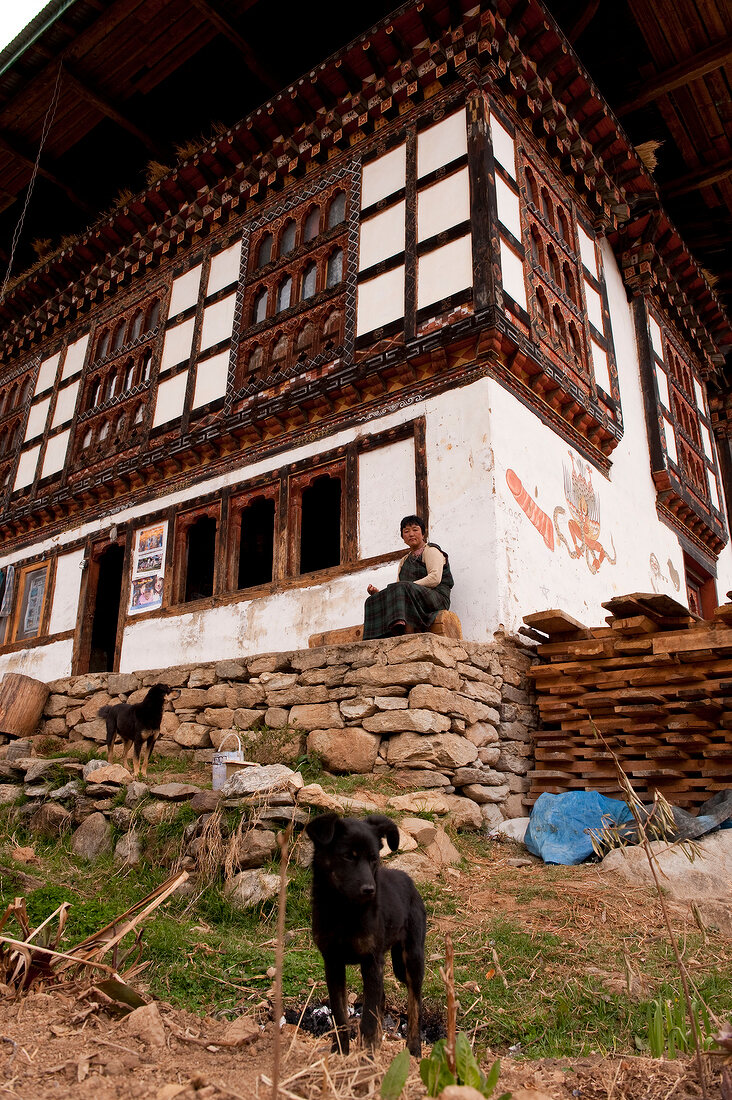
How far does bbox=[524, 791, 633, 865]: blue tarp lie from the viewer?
622cm

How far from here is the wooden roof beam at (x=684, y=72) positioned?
40.0ft

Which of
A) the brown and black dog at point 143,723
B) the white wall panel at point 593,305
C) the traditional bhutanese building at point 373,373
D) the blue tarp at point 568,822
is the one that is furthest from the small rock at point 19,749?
the white wall panel at point 593,305

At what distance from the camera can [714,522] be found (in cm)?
1590

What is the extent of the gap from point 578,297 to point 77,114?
407 inches

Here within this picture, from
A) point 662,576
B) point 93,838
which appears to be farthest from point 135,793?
point 662,576

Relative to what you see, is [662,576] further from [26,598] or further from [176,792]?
A: [26,598]

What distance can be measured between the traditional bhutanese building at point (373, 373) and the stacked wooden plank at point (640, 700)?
904 mm

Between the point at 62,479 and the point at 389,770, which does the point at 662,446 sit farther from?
the point at 62,479

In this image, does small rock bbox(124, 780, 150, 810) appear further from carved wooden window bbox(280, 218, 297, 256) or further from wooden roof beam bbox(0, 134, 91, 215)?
wooden roof beam bbox(0, 134, 91, 215)

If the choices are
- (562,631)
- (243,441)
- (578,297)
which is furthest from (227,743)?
(578,297)

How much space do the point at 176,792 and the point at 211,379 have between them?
8.25m

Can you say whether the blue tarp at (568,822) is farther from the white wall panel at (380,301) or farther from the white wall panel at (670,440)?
the white wall panel at (670,440)

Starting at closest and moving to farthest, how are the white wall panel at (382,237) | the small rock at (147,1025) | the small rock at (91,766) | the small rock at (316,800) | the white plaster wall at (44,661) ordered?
the small rock at (147,1025)
the small rock at (316,800)
the small rock at (91,766)
the white wall panel at (382,237)
the white plaster wall at (44,661)

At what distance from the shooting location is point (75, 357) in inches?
634
